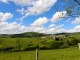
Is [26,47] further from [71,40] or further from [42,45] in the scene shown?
[71,40]

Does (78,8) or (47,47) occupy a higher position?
(78,8)

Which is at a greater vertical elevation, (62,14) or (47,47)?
(62,14)

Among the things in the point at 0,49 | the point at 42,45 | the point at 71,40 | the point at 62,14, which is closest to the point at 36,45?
the point at 42,45

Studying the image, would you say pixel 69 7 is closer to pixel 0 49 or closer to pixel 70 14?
pixel 70 14

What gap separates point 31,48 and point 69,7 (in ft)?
407

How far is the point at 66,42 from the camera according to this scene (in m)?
180

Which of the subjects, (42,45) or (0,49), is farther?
(42,45)

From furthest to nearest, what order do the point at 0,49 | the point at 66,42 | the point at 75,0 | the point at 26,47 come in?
1. the point at 66,42
2. the point at 26,47
3. the point at 0,49
4. the point at 75,0

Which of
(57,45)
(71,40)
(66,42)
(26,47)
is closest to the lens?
(26,47)

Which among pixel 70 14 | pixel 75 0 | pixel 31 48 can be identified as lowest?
pixel 31 48

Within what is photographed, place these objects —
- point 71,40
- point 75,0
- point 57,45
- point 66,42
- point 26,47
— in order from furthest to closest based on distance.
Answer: point 71,40 < point 66,42 < point 57,45 < point 26,47 < point 75,0

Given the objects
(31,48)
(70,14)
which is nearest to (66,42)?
(31,48)

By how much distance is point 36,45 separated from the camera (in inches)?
6073

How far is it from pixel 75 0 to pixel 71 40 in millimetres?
172861
